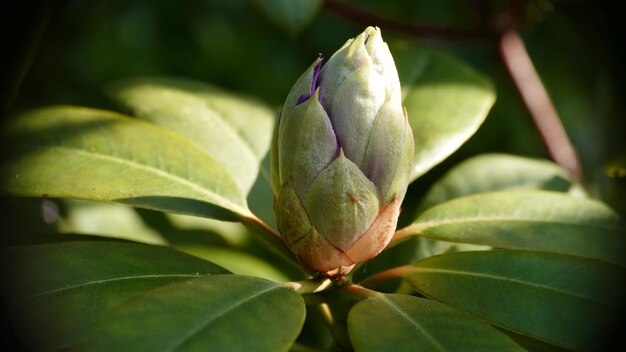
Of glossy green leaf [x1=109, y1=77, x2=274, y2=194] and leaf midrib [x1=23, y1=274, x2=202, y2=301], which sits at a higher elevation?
glossy green leaf [x1=109, y1=77, x2=274, y2=194]

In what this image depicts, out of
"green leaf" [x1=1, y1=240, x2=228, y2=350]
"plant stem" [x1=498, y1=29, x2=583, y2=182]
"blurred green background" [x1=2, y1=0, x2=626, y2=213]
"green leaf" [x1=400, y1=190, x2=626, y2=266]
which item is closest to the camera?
"green leaf" [x1=1, y1=240, x2=228, y2=350]

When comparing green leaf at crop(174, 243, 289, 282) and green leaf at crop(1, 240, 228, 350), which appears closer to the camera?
green leaf at crop(1, 240, 228, 350)

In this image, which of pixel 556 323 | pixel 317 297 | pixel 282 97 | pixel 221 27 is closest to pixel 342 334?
pixel 317 297

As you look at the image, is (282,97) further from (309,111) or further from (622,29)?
(309,111)

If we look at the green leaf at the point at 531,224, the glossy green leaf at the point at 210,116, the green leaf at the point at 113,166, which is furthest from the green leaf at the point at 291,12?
the green leaf at the point at 531,224

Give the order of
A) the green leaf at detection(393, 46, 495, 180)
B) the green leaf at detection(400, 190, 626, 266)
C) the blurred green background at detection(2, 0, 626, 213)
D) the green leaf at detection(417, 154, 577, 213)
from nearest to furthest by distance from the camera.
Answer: the green leaf at detection(400, 190, 626, 266) → the green leaf at detection(393, 46, 495, 180) → the green leaf at detection(417, 154, 577, 213) → the blurred green background at detection(2, 0, 626, 213)

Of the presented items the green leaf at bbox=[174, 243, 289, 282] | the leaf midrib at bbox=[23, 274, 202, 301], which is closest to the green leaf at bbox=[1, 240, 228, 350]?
the leaf midrib at bbox=[23, 274, 202, 301]

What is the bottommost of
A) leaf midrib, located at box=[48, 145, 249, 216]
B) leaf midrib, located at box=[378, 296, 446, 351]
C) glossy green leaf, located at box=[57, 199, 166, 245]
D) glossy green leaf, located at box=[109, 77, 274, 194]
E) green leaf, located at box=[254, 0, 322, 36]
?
glossy green leaf, located at box=[57, 199, 166, 245]

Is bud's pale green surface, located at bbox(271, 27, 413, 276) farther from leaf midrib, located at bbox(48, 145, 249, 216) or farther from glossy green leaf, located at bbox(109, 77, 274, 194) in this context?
glossy green leaf, located at bbox(109, 77, 274, 194)
